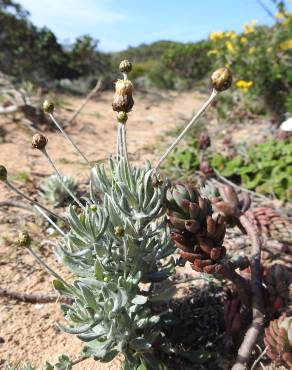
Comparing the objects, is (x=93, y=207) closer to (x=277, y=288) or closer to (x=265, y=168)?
(x=277, y=288)

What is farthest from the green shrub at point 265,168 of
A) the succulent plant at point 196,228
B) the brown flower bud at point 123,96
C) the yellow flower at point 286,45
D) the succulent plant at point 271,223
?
the yellow flower at point 286,45

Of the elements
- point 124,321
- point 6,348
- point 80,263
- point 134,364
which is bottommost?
point 6,348

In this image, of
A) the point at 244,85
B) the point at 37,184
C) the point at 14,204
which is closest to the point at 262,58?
the point at 244,85

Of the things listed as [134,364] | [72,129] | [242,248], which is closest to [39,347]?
[134,364]

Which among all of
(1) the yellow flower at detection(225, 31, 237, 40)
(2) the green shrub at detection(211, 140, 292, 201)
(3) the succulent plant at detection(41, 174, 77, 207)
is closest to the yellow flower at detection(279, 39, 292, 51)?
(1) the yellow flower at detection(225, 31, 237, 40)

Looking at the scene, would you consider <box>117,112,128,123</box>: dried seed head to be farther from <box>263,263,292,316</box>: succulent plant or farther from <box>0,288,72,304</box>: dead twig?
<box>0,288,72,304</box>: dead twig

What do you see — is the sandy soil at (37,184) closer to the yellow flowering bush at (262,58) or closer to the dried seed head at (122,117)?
the dried seed head at (122,117)

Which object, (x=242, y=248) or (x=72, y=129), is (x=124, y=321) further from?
(x=72, y=129)
